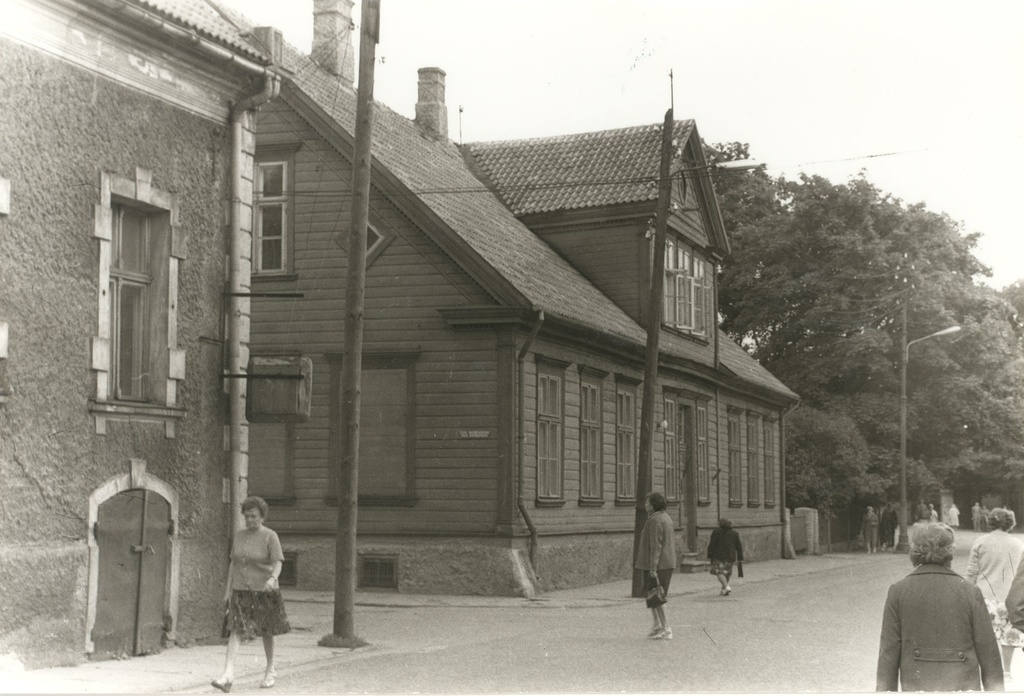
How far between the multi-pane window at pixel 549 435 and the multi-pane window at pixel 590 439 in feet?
3.51

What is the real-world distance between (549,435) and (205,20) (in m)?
11.1

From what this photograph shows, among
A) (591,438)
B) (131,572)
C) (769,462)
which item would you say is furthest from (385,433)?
(769,462)

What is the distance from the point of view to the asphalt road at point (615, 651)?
37.8 ft

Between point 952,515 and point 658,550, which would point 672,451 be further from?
point 952,515

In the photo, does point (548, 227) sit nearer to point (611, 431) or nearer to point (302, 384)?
point (611, 431)


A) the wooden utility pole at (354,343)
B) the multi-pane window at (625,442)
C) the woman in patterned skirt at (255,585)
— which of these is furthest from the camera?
the multi-pane window at (625,442)

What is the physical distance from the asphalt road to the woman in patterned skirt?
0.56 meters

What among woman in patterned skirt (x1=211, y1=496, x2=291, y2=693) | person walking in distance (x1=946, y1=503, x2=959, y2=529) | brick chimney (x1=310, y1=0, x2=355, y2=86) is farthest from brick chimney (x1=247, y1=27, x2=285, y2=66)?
person walking in distance (x1=946, y1=503, x2=959, y2=529)

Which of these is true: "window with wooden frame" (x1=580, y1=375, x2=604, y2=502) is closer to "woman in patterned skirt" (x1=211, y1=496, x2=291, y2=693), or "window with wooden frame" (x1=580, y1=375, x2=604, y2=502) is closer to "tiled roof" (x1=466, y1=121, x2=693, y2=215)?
"tiled roof" (x1=466, y1=121, x2=693, y2=215)

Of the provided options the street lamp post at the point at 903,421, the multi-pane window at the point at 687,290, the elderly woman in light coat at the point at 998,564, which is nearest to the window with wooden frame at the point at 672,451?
the multi-pane window at the point at 687,290

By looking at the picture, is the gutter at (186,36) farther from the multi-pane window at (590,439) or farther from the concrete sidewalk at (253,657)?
the multi-pane window at (590,439)

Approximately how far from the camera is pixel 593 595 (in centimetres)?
Result: 2195

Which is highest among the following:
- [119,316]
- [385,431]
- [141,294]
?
[141,294]

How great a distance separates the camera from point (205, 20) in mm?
14375
